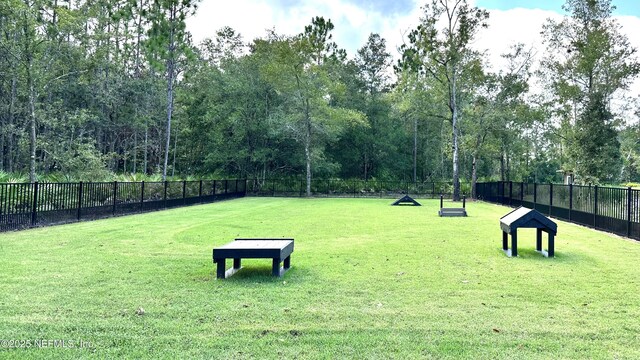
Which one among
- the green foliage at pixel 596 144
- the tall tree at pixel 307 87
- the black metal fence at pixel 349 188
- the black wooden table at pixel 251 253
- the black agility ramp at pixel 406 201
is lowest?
the black wooden table at pixel 251 253

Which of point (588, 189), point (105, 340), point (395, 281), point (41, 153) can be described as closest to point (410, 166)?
point (588, 189)

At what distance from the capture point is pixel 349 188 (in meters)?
31.1

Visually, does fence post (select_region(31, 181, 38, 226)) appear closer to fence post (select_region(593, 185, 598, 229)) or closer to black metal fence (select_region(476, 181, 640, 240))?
black metal fence (select_region(476, 181, 640, 240))

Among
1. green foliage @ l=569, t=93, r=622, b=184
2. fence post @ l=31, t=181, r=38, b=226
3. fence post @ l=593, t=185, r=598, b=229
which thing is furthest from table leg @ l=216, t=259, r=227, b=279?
green foliage @ l=569, t=93, r=622, b=184

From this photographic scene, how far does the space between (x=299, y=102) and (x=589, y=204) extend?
2029 centimetres

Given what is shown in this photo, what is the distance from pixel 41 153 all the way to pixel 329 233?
2521 cm

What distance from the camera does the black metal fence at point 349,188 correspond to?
29.9m

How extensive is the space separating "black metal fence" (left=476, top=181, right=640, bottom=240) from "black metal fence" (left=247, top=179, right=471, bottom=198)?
10.5m

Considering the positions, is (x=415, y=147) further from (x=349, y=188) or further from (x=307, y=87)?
(x=307, y=87)

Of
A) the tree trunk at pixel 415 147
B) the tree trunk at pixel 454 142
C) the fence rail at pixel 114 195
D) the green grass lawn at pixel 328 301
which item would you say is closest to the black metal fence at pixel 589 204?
the green grass lawn at pixel 328 301

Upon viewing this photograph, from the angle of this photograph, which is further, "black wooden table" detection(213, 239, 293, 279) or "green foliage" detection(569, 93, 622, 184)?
"green foliage" detection(569, 93, 622, 184)

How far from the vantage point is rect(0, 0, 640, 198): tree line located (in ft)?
75.1

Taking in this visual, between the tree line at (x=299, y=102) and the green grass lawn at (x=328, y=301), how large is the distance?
15.1 m

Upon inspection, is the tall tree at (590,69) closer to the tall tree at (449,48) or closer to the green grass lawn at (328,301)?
the tall tree at (449,48)
